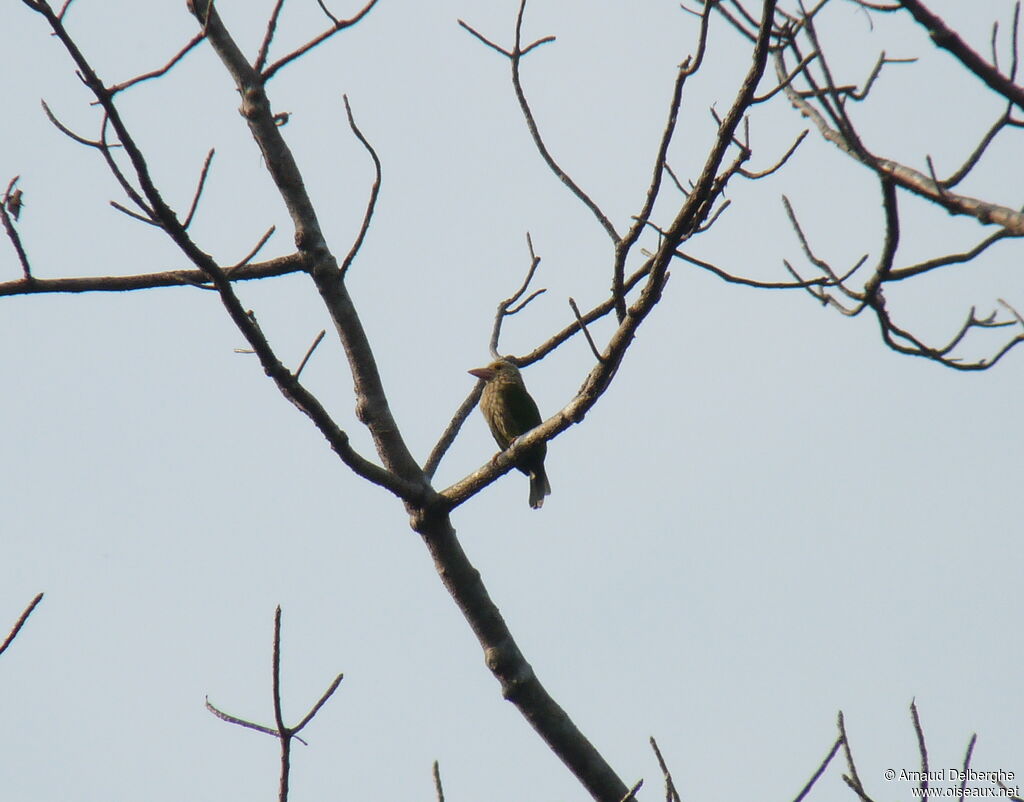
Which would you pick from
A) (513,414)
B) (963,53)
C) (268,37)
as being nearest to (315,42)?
(268,37)

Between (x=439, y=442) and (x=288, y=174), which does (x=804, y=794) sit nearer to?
(x=439, y=442)

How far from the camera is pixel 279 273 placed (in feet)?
13.2

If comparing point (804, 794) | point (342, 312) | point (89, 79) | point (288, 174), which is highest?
point (288, 174)

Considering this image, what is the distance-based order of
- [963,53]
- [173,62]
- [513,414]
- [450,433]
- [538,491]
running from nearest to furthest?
[963,53]
[173,62]
[450,433]
[538,491]
[513,414]

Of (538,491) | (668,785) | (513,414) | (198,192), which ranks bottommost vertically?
(668,785)

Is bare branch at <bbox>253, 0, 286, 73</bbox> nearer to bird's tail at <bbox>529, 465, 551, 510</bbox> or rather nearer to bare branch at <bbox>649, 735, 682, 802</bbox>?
bare branch at <bbox>649, 735, 682, 802</bbox>

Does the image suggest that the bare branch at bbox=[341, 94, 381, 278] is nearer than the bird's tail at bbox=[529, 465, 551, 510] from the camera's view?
Yes

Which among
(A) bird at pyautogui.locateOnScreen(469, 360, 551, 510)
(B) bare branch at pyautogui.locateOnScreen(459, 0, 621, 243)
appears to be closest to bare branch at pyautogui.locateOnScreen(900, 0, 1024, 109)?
(B) bare branch at pyautogui.locateOnScreen(459, 0, 621, 243)

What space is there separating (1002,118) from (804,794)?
1552 millimetres

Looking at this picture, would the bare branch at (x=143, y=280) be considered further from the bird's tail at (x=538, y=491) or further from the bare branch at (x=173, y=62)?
the bird's tail at (x=538, y=491)

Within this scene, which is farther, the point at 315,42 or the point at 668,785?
the point at 315,42

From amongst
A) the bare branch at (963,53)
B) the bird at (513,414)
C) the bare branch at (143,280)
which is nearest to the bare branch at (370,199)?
the bare branch at (143,280)

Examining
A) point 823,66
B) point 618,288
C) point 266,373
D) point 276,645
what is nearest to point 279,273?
point 266,373

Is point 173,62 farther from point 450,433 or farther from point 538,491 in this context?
point 538,491
